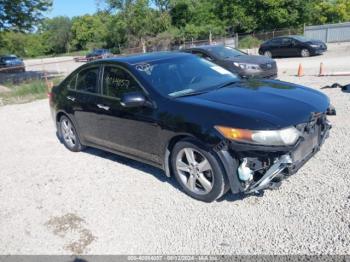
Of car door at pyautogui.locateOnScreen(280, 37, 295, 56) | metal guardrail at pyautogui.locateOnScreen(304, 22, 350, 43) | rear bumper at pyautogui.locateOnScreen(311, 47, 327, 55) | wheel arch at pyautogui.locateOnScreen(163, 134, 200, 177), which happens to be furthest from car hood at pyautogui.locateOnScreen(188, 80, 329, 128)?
metal guardrail at pyautogui.locateOnScreen(304, 22, 350, 43)

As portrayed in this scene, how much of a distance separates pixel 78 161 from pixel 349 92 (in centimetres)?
646

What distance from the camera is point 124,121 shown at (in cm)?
484

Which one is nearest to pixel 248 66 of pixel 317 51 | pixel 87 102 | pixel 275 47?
pixel 87 102

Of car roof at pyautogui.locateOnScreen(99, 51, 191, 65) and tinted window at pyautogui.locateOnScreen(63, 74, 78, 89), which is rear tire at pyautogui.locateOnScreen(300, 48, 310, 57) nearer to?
car roof at pyautogui.locateOnScreen(99, 51, 191, 65)

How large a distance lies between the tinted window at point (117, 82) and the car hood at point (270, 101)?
922 mm

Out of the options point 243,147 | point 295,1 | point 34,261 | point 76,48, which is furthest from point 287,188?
point 76,48

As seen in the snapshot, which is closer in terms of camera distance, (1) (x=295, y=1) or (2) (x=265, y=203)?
(2) (x=265, y=203)

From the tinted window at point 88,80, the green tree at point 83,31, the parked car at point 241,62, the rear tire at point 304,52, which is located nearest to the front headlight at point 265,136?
the tinted window at point 88,80

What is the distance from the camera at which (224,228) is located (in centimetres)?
363

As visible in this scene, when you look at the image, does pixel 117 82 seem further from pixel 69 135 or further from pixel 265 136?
pixel 265 136

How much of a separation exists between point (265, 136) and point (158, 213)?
58.0 inches

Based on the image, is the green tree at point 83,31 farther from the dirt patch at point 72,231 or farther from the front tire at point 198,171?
the front tire at point 198,171

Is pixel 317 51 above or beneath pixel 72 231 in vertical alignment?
beneath

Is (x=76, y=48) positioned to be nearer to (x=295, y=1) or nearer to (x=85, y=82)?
(x=295, y=1)
